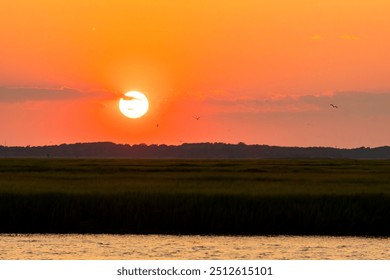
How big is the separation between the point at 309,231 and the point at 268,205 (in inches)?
86.6

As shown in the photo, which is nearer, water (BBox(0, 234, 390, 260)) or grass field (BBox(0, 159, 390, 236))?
water (BBox(0, 234, 390, 260))

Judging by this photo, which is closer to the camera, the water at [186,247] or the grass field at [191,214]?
the water at [186,247]

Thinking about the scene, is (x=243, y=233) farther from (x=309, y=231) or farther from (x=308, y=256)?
(x=308, y=256)

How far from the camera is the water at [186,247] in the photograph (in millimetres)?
26250

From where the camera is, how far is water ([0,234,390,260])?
26250 millimetres

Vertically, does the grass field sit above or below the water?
above

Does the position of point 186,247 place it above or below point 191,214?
below

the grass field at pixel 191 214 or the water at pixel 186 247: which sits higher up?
the grass field at pixel 191 214

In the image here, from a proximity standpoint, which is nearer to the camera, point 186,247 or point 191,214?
point 186,247

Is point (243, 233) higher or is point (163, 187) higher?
point (163, 187)

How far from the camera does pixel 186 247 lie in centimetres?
2795
